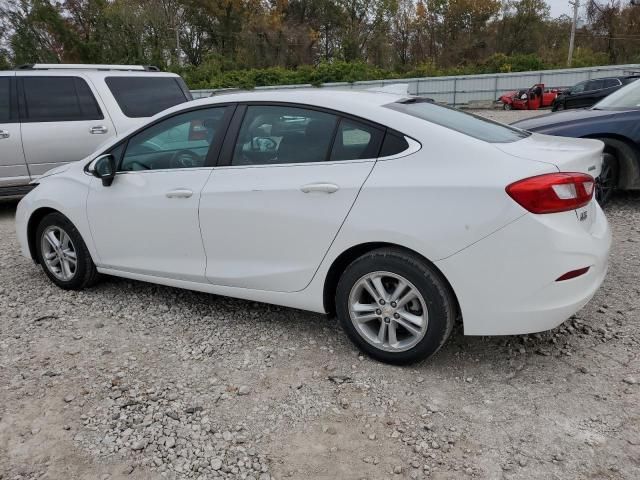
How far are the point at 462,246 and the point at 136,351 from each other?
2.12 metres

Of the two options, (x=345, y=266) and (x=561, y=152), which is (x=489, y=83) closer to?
(x=561, y=152)

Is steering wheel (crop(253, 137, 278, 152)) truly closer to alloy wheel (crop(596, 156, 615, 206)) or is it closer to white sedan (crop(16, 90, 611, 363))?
white sedan (crop(16, 90, 611, 363))

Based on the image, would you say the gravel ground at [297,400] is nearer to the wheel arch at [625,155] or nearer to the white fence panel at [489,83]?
the wheel arch at [625,155]

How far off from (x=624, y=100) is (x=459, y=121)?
4.07m

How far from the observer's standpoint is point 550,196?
2.59 metres

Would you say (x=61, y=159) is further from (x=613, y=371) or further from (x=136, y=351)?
(x=613, y=371)

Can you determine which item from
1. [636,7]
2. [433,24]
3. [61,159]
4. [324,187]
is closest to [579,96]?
[61,159]

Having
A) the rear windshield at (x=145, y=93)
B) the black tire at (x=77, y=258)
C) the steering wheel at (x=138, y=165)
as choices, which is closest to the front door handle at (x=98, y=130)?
the rear windshield at (x=145, y=93)

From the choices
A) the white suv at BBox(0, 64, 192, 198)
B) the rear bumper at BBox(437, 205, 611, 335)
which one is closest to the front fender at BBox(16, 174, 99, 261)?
the white suv at BBox(0, 64, 192, 198)

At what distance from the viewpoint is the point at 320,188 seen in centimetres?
301

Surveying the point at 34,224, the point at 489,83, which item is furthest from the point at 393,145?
the point at 489,83

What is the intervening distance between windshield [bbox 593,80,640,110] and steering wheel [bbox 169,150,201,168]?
494 cm

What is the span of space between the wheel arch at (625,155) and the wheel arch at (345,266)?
13.0 ft

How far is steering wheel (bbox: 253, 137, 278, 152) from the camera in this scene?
329 centimetres
